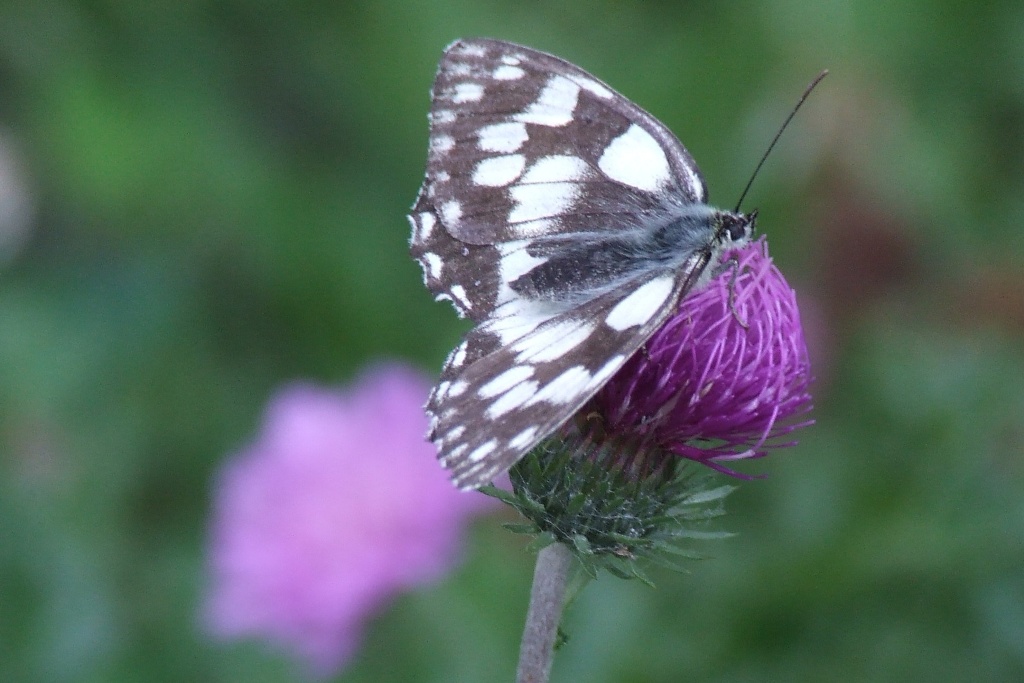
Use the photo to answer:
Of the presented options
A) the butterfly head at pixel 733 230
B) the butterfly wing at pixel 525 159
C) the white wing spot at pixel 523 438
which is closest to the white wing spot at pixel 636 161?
the butterfly wing at pixel 525 159

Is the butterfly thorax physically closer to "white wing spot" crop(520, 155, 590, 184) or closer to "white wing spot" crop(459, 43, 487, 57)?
"white wing spot" crop(520, 155, 590, 184)

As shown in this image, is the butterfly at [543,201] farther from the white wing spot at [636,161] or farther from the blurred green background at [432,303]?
the blurred green background at [432,303]

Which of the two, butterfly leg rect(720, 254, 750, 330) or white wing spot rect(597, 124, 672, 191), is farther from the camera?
white wing spot rect(597, 124, 672, 191)

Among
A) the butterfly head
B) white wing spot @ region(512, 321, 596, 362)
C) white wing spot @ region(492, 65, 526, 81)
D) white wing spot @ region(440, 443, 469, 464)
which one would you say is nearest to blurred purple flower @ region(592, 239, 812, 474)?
the butterfly head

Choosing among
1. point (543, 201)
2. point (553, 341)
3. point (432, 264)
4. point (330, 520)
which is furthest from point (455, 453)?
point (330, 520)

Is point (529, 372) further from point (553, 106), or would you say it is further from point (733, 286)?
point (553, 106)

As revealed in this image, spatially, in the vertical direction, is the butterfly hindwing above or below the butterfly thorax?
below
